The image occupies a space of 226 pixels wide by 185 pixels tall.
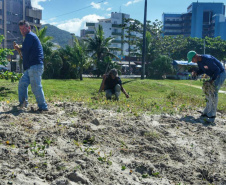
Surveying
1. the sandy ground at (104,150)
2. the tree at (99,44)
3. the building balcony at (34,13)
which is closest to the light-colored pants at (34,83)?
the sandy ground at (104,150)

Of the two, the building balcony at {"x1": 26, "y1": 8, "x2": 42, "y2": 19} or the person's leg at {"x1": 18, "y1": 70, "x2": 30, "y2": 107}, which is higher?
the building balcony at {"x1": 26, "y1": 8, "x2": 42, "y2": 19}

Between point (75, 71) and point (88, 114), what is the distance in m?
17.3

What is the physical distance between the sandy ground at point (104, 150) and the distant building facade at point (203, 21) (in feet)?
295

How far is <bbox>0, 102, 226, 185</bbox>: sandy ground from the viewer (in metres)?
3.32

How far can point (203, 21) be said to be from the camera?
96.1 meters

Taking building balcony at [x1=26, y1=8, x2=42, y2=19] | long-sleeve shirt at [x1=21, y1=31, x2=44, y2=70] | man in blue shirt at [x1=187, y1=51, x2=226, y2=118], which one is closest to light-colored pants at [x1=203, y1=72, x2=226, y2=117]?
man in blue shirt at [x1=187, y1=51, x2=226, y2=118]

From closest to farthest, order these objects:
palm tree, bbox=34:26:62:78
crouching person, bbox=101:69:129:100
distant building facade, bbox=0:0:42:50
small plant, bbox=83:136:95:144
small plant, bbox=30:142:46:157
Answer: small plant, bbox=30:142:46:157 → small plant, bbox=83:136:95:144 → crouching person, bbox=101:69:129:100 → palm tree, bbox=34:26:62:78 → distant building facade, bbox=0:0:42:50

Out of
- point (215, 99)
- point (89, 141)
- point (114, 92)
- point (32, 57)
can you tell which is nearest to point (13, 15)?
point (114, 92)

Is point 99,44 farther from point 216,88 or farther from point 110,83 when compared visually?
point 216,88

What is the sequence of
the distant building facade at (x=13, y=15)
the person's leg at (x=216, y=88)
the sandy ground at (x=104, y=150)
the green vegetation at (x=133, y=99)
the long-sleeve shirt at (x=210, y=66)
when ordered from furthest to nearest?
1. the distant building facade at (x=13, y=15)
2. the green vegetation at (x=133, y=99)
3. the person's leg at (x=216, y=88)
4. the long-sleeve shirt at (x=210, y=66)
5. the sandy ground at (x=104, y=150)

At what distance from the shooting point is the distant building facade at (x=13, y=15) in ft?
A: 194

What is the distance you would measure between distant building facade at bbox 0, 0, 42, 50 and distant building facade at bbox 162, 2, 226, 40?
52247 mm

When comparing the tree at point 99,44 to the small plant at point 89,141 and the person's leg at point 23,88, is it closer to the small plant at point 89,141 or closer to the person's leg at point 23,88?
the person's leg at point 23,88

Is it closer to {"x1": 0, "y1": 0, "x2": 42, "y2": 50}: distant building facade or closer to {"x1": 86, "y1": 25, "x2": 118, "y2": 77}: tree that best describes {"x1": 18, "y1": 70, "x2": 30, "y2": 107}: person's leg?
{"x1": 86, "y1": 25, "x2": 118, "y2": 77}: tree
